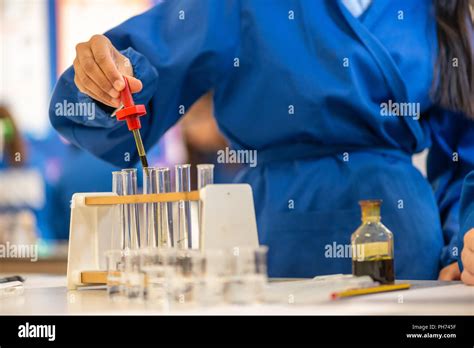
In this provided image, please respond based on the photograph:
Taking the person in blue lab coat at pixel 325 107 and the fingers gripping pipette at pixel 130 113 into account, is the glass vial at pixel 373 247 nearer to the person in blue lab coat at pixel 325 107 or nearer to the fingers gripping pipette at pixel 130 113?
the fingers gripping pipette at pixel 130 113

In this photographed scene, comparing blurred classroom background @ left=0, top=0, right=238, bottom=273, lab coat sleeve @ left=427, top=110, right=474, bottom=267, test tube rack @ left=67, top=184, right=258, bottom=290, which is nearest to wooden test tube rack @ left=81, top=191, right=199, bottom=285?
test tube rack @ left=67, top=184, right=258, bottom=290

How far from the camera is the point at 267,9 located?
2043 millimetres

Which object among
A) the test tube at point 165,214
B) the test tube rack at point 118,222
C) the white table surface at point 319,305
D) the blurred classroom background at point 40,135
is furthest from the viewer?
the blurred classroom background at point 40,135

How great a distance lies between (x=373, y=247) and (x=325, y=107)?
68 centimetres

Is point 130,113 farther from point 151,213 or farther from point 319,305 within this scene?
point 319,305

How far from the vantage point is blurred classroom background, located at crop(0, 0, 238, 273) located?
115 inches

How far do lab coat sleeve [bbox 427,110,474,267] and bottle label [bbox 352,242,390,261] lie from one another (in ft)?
2.36

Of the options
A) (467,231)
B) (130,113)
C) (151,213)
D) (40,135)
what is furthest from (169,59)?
(40,135)

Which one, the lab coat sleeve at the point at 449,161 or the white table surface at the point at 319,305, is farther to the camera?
the lab coat sleeve at the point at 449,161

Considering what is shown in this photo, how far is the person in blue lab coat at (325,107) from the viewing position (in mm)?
1967

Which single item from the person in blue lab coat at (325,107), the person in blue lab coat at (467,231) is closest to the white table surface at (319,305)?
the person in blue lab coat at (467,231)

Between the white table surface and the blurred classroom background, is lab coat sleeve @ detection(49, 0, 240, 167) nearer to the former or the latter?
the white table surface

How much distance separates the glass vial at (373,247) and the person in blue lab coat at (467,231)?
164mm

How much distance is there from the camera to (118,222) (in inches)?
60.8
